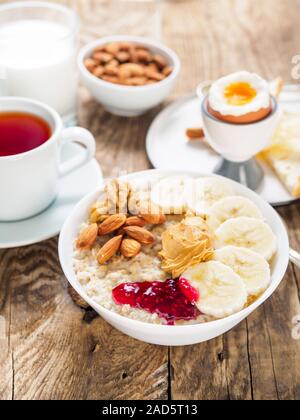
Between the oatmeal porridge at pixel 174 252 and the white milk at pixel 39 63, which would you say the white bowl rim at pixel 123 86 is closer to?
the white milk at pixel 39 63

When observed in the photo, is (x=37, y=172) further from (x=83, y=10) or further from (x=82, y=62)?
(x=83, y=10)

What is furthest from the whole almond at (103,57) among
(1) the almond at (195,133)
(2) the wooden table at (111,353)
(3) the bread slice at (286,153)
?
(2) the wooden table at (111,353)

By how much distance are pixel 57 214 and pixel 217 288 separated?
0.52 meters

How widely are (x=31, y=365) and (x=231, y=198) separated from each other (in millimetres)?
592

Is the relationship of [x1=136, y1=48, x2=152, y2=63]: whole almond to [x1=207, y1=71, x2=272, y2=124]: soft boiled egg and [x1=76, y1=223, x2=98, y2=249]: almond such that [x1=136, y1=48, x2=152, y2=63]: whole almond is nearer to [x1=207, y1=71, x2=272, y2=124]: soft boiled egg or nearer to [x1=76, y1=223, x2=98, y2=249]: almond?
[x1=207, y1=71, x2=272, y2=124]: soft boiled egg

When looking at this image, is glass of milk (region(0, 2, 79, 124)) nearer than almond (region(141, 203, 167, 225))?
No

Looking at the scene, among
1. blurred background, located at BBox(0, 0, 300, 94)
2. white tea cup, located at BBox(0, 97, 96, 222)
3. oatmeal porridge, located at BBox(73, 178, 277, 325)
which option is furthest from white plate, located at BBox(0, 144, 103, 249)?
blurred background, located at BBox(0, 0, 300, 94)

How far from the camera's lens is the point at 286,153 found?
1719 mm

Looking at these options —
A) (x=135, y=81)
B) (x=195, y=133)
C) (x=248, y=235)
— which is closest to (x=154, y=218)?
(x=248, y=235)

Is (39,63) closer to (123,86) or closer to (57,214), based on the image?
(123,86)

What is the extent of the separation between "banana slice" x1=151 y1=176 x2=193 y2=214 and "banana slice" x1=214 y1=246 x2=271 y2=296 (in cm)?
18

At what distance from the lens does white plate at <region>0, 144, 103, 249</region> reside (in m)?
1.46

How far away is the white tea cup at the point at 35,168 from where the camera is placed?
143cm

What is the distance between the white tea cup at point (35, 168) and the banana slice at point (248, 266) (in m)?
0.50
